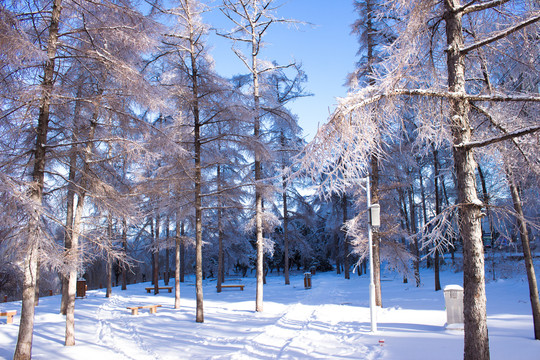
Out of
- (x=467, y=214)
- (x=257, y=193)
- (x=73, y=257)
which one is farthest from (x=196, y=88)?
(x=467, y=214)

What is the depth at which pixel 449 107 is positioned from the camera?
192 inches

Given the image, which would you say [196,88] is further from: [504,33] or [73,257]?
[504,33]

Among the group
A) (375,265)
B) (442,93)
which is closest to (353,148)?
(442,93)

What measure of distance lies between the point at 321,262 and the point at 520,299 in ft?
93.0

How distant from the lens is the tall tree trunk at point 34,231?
5.80 m

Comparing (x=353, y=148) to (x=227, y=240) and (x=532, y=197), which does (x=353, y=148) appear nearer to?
(x=532, y=197)

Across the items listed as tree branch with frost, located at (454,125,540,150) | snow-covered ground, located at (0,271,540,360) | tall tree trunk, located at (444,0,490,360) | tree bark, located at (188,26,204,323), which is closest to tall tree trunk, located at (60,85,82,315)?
snow-covered ground, located at (0,271,540,360)

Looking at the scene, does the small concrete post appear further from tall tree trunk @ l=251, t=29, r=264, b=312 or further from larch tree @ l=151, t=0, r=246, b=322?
larch tree @ l=151, t=0, r=246, b=322

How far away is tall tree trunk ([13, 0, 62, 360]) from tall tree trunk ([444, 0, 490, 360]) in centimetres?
614

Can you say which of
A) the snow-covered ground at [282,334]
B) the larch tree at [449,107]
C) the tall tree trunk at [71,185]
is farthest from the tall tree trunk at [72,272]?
the larch tree at [449,107]

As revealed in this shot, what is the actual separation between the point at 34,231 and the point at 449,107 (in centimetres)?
671

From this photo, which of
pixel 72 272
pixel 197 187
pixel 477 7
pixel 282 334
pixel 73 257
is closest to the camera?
pixel 477 7

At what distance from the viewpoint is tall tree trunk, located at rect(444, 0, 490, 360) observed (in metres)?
4.31

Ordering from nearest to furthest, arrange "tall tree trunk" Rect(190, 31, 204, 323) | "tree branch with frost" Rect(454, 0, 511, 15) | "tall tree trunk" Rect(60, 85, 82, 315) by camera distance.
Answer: "tree branch with frost" Rect(454, 0, 511, 15), "tall tree trunk" Rect(60, 85, 82, 315), "tall tree trunk" Rect(190, 31, 204, 323)
